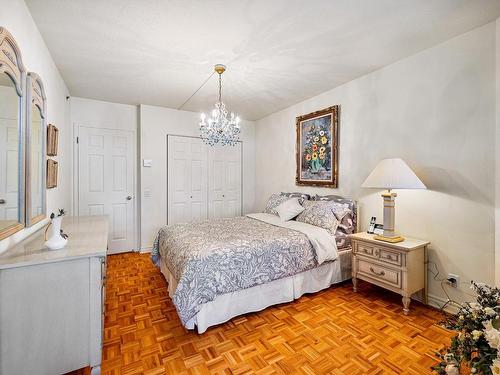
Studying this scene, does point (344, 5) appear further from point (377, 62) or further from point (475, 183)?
point (475, 183)

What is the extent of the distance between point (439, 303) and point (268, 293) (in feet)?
5.41

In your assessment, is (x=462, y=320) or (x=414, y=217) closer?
(x=462, y=320)

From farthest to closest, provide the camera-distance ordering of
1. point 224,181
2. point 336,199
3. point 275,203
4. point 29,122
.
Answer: point 224,181 < point 275,203 < point 336,199 < point 29,122

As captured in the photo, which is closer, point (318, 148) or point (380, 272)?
point (380, 272)

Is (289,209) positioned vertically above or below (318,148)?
below

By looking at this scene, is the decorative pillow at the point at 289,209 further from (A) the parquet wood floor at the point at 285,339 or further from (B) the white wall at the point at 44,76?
(B) the white wall at the point at 44,76

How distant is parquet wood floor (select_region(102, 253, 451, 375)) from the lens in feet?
5.59

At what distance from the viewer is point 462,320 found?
3.13 feet

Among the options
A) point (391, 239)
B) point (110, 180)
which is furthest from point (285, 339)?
point (110, 180)

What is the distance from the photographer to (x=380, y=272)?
2521 mm

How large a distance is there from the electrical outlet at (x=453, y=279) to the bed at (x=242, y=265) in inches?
38.3

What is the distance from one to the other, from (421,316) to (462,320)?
1.70m

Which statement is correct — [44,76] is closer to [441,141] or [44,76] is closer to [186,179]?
[186,179]

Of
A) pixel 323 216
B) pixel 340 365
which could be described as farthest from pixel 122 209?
pixel 340 365
